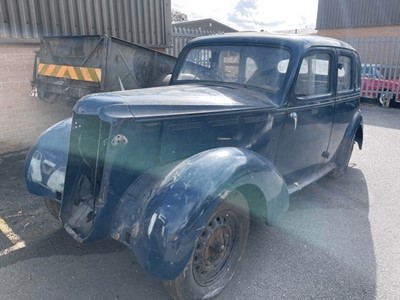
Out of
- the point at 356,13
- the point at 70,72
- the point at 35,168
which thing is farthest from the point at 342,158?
the point at 356,13

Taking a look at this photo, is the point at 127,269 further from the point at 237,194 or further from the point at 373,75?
the point at 373,75

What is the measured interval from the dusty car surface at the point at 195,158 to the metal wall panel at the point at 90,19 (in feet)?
11.4

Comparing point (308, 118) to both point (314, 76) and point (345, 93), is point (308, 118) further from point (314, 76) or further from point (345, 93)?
point (345, 93)

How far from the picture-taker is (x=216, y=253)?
2.51m

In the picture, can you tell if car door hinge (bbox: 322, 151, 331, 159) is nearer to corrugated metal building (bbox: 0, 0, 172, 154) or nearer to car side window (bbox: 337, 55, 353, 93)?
car side window (bbox: 337, 55, 353, 93)

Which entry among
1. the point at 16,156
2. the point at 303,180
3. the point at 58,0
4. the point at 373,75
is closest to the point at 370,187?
the point at 303,180

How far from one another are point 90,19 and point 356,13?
20194mm

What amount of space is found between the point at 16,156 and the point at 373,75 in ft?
36.2

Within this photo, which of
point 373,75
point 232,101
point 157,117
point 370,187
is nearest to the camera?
point 157,117

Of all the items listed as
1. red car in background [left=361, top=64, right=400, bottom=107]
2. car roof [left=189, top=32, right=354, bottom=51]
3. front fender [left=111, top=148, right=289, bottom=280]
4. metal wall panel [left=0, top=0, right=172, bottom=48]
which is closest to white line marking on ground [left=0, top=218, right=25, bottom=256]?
front fender [left=111, top=148, right=289, bottom=280]

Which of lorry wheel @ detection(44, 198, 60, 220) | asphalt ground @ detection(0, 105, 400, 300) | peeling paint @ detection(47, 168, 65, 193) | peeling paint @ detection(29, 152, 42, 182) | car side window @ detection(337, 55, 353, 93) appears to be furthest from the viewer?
car side window @ detection(337, 55, 353, 93)

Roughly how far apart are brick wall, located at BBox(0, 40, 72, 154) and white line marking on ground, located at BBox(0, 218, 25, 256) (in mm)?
2434

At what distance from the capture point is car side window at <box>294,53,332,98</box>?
3.35 metres

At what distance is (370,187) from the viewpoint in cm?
457
